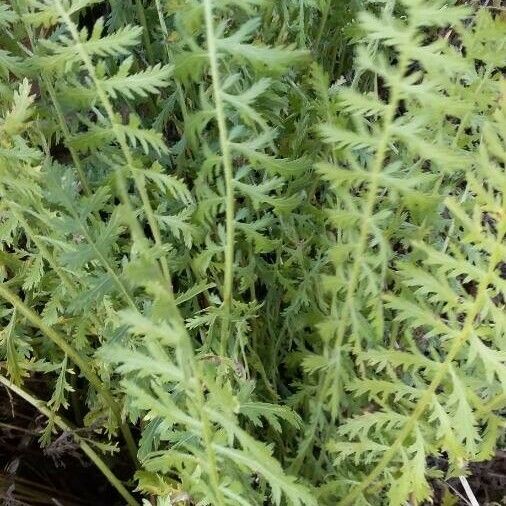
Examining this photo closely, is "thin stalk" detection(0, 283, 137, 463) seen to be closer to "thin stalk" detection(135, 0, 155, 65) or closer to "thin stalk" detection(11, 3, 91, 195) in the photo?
"thin stalk" detection(11, 3, 91, 195)

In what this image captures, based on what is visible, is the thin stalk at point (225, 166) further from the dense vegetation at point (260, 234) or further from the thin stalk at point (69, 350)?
the thin stalk at point (69, 350)

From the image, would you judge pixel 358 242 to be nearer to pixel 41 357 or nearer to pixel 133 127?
A: pixel 133 127

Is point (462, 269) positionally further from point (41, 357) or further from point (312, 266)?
point (41, 357)

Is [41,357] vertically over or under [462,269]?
under

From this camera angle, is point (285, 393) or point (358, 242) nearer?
point (358, 242)

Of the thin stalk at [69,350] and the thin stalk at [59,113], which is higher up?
the thin stalk at [59,113]

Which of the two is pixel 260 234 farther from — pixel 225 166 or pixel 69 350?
pixel 69 350

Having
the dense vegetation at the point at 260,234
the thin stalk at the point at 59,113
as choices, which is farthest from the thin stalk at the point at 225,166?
the thin stalk at the point at 59,113

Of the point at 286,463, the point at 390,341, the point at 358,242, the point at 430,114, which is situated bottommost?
the point at 286,463

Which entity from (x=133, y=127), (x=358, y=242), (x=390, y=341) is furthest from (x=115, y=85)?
(x=390, y=341)
